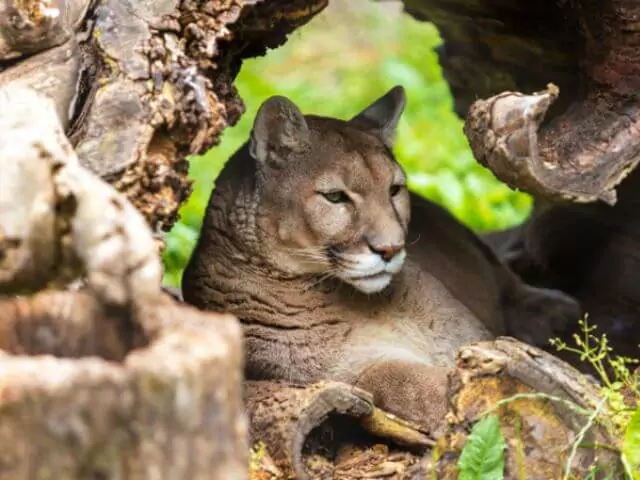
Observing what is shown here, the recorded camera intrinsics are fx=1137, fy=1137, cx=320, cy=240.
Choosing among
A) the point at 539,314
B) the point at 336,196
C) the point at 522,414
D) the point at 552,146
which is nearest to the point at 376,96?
the point at 539,314

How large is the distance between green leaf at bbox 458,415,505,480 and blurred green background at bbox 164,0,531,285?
9.96 feet

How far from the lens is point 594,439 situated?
Result: 10.6 ft

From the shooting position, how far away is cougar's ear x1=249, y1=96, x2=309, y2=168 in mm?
4508

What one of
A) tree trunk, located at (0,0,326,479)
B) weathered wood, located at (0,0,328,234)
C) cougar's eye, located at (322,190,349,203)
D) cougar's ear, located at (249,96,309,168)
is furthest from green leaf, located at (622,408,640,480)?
cougar's ear, located at (249,96,309,168)

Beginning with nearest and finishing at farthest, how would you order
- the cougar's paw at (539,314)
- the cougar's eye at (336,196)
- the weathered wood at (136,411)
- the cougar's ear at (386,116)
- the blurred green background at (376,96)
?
A: the weathered wood at (136,411), the cougar's eye at (336,196), the cougar's ear at (386,116), the cougar's paw at (539,314), the blurred green background at (376,96)

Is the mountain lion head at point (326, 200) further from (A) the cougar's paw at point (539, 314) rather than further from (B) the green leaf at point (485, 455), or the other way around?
(B) the green leaf at point (485, 455)

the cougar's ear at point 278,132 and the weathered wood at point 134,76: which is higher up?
the weathered wood at point 134,76

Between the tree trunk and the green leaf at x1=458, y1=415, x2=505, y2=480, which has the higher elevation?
the tree trunk

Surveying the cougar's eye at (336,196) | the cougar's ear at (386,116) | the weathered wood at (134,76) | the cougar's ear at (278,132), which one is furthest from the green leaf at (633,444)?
the cougar's ear at (386,116)

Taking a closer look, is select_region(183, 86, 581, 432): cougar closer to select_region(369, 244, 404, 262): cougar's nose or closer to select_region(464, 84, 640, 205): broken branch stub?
select_region(369, 244, 404, 262): cougar's nose

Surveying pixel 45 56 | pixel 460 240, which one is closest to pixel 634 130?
pixel 460 240

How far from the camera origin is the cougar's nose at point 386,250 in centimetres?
427

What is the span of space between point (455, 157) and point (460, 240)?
2.88 m

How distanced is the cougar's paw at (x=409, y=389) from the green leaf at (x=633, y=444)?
0.87 m
